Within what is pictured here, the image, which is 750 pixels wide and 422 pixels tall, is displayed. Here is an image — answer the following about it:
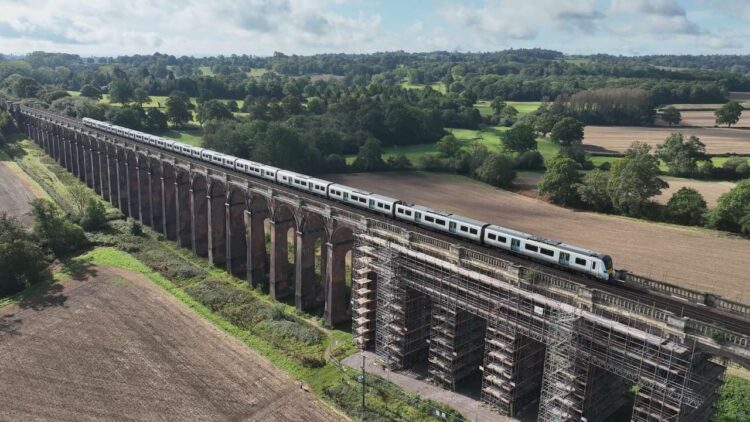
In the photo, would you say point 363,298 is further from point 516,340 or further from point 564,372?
point 564,372

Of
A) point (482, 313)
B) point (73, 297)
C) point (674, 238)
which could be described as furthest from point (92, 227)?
point (674, 238)

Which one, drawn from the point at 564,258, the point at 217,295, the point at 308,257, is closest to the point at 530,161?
the point at 308,257

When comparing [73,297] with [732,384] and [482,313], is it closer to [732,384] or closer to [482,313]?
[482,313]

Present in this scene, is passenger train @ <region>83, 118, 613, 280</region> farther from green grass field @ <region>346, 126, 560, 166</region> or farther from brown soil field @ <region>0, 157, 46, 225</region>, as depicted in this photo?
green grass field @ <region>346, 126, 560, 166</region>

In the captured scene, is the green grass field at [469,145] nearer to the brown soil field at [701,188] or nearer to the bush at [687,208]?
the brown soil field at [701,188]

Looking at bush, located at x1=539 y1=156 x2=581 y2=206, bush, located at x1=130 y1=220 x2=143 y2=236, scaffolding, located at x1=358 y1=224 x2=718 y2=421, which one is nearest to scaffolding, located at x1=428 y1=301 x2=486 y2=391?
scaffolding, located at x1=358 y1=224 x2=718 y2=421

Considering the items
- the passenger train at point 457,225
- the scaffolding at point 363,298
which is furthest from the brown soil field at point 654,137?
the scaffolding at point 363,298

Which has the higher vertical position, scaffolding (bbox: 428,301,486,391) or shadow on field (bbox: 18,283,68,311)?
scaffolding (bbox: 428,301,486,391)
